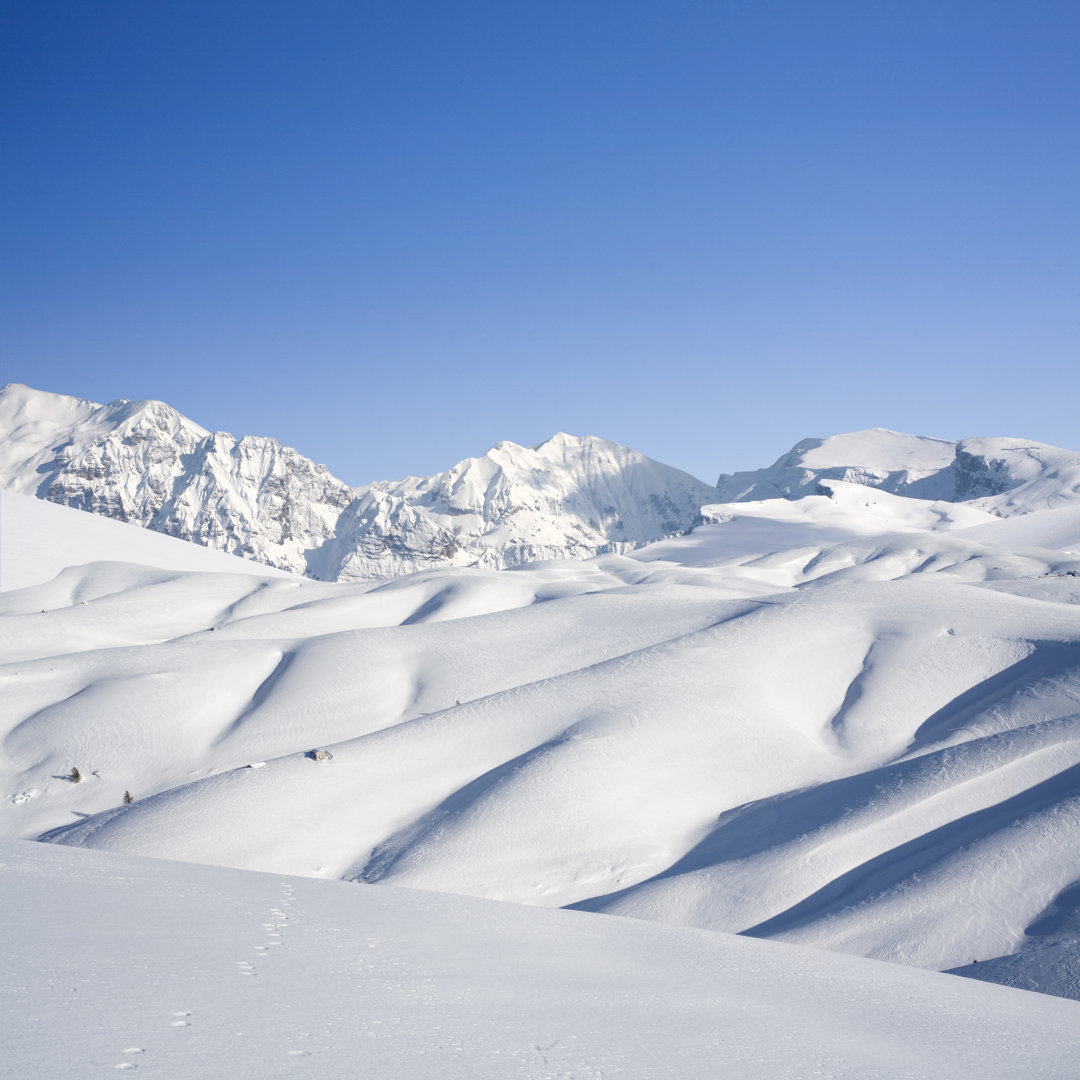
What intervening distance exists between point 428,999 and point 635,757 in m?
14.7

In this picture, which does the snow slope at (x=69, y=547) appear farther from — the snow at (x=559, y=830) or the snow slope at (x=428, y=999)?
the snow slope at (x=428, y=999)

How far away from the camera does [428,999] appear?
562 centimetres

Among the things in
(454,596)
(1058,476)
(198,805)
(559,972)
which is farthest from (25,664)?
(1058,476)

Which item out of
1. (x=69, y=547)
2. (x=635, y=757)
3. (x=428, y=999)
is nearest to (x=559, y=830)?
(x=635, y=757)

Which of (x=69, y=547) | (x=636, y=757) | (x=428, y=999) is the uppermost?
(x=69, y=547)

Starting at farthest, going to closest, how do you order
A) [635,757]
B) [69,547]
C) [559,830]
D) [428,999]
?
[69,547] → [635,757] → [559,830] → [428,999]

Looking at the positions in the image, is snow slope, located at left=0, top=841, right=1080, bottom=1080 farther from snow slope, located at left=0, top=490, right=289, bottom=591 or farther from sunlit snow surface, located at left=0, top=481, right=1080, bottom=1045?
snow slope, located at left=0, top=490, right=289, bottom=591

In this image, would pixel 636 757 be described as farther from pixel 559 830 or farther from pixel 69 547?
pixel 69 547

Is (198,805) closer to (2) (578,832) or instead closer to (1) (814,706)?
(2) (578,832)

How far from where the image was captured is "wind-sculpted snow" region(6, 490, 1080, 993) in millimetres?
14453

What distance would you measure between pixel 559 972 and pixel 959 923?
330 inches

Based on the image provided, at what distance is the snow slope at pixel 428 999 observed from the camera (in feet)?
14.7

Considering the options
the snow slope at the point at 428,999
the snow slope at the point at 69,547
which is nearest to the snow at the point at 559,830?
the snow slope at the point at 428,999

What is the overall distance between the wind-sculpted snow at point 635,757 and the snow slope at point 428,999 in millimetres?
5061
